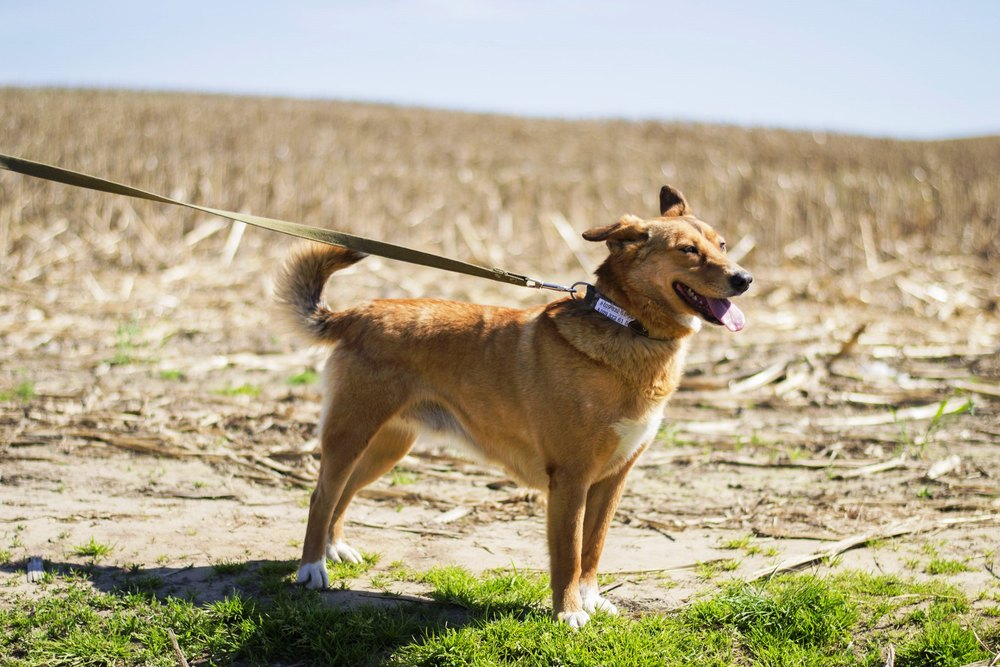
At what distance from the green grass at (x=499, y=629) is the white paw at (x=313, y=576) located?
20 centimetres

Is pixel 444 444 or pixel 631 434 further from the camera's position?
pixel 444 444

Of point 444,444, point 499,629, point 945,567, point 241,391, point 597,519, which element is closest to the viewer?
point 499,629

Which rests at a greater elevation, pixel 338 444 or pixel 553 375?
pixel 553 375

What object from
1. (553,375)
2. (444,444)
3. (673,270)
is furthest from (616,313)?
(444,444)

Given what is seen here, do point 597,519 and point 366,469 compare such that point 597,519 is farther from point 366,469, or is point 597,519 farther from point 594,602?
point 366,469

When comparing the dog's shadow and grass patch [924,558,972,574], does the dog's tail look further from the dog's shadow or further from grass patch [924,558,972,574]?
grass patch [924,558,972,574]

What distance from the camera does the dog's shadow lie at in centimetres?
407

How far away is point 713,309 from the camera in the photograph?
13.9ft

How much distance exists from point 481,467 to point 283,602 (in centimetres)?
277

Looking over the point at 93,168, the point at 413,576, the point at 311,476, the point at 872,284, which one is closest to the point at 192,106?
the point at 93,168

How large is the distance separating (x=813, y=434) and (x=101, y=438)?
640cm

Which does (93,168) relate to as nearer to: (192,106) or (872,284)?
(192,106)

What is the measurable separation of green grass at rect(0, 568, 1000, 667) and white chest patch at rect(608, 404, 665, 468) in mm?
844

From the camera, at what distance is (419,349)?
15.5 feet
